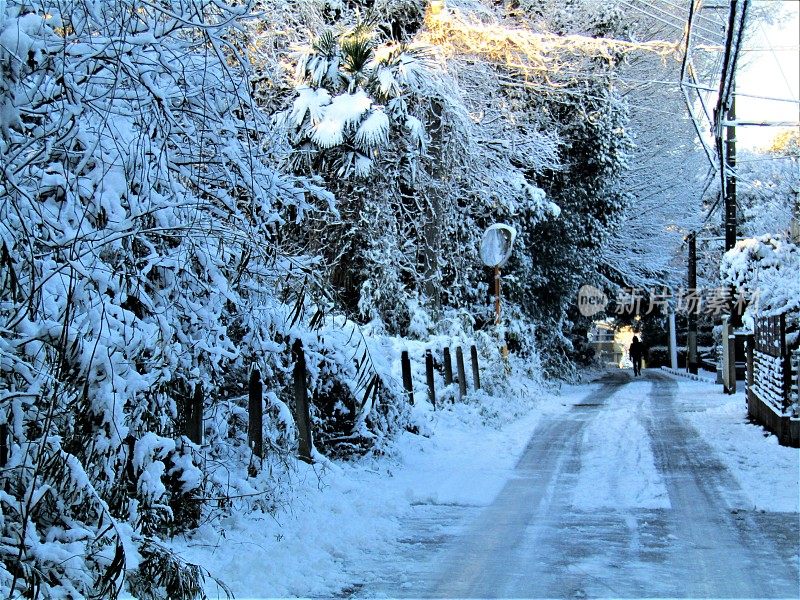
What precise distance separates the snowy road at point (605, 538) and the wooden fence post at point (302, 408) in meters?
1.35

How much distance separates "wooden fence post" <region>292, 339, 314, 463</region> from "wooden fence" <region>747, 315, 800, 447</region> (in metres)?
6.23

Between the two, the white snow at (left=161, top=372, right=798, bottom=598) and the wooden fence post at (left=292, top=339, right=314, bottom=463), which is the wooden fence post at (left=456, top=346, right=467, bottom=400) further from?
the wooden fence post at (left=292, top=339, right=314, bottom=463)

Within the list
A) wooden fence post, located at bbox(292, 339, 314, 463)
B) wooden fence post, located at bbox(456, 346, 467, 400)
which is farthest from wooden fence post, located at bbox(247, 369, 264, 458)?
wooden fence post, located at bbox(456, 346, 467, 400)

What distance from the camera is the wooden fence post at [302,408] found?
8.59 metres

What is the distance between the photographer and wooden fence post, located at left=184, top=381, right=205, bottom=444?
6160mm

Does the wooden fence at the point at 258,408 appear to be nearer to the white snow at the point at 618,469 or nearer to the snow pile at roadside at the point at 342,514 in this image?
the snow pile at roadside at the point at 342,514

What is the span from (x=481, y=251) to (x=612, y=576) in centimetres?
1452

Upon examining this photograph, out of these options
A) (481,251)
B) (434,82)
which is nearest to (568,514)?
(434,82)

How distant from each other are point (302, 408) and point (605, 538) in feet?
10.1

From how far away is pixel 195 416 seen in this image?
630 centimetres

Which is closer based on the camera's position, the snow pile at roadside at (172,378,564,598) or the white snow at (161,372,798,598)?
the snow pile at roadside at (172,378,564,598)

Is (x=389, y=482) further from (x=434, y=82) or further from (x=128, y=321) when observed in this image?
(x=434, y=82)

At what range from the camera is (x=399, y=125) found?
1691cm

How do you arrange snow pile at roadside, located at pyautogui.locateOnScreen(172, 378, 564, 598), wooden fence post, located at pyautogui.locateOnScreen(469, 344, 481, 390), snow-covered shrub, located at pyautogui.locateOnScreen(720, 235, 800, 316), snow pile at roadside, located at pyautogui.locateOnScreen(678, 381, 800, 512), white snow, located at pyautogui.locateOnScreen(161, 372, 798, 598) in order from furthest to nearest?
wooden fence post, located at pyautogui.locateOnScreen(469, 344, 481, 390) < snow-covered shrub, located at pyautogui.locateOnScreen(720, 235, 800, 316) < snow pile at roadside, located at pyautogui.locateOnScreen(678, 381, 800, 512) < white snow, located at pyautogui.locateOnScreen(161, 372, 798, 598) < snow pile at roadside, located at pyautogui.locateOnScreen(172, 378, 564, 598)
